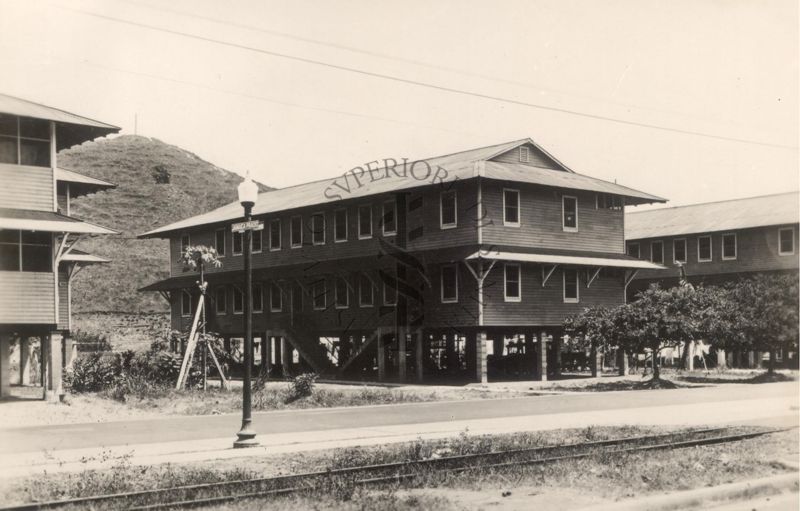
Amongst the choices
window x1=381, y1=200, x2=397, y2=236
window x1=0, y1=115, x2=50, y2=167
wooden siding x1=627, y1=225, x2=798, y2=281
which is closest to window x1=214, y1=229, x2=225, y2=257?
window x1=381, y1=200, x2=397, y2=236

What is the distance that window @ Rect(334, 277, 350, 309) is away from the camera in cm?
3915

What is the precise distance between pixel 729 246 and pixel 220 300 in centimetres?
2565

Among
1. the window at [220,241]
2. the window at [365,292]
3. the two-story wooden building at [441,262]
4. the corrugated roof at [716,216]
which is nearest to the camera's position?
the two-story wooden building at [441,262]

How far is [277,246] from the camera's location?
4325 centimetres

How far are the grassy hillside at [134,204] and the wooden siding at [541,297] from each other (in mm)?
47003

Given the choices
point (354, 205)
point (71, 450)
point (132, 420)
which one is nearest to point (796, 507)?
point (71, 450)

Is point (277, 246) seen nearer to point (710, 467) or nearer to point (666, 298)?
point (666, 298)

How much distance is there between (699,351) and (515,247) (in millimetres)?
14682

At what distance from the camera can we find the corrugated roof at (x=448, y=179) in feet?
113

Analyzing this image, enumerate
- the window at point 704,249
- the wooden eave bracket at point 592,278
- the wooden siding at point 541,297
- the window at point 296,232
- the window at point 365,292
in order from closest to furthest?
the wooden siding at point 541,297, the wooden eave bracket at point 592,278, the window at point 365,292, the window at point 296,232, the window at point 704,249

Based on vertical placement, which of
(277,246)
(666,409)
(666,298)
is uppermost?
(277,246)

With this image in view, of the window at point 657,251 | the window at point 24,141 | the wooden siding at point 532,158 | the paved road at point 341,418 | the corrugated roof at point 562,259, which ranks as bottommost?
the paved road at point 341,418

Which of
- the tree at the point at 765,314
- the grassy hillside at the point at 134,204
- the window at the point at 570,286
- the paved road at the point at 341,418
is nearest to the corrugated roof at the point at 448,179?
the window at the point at 570,286

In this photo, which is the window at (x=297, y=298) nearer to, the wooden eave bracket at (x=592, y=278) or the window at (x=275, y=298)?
the window at (x=275, y=298)
